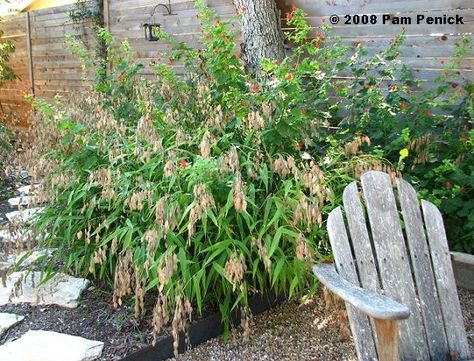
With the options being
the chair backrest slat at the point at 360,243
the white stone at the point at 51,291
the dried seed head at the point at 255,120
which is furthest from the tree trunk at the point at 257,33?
the chair backrest slat at the point at 360,243

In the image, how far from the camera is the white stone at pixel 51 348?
220 centimetres

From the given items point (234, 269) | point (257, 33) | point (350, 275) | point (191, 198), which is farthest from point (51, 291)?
point (257, 33)

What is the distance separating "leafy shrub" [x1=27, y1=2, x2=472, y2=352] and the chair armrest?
37 centimetres

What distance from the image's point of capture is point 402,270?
1.92 metres

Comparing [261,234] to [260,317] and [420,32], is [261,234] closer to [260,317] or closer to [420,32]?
[260,317]

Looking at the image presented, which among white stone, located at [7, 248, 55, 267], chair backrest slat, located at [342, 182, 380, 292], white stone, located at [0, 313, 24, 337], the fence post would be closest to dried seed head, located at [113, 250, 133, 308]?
white stone, located at [0, 313, 24, 337]

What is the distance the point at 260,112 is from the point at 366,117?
0.97 metres

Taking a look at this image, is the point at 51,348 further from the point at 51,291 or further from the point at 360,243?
the point at 360,243

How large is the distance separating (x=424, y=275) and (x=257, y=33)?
265 centimetres

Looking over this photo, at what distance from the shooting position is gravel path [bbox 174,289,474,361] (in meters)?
2.38

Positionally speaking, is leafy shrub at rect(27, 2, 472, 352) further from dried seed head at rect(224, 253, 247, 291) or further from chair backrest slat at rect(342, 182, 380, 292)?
chair backrest slat at rect(342, 182, 380, 292)

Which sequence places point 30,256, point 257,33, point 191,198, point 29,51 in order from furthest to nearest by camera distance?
point 29,51
point 257,33
point 30,256
point 191,198

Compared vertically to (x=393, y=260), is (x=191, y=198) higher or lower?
higher

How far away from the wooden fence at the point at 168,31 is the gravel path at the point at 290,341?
5.97ft
